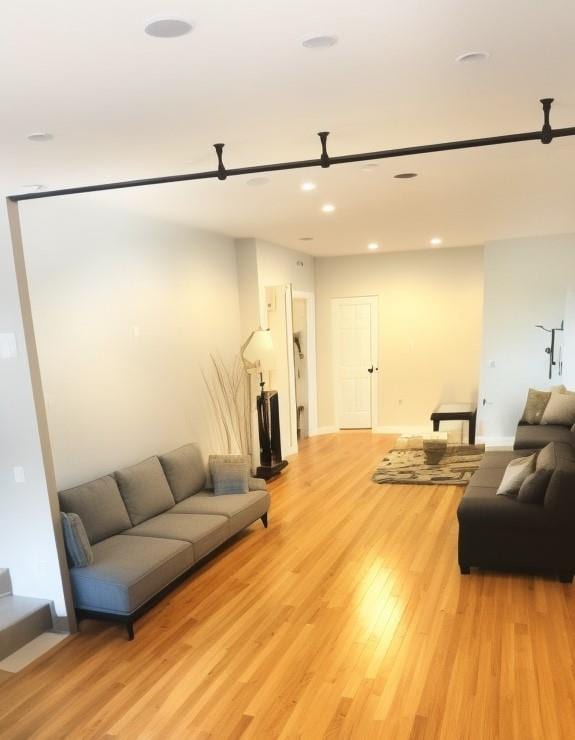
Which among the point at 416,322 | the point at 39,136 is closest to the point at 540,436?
the point at 416,322

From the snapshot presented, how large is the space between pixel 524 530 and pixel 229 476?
2454 mm

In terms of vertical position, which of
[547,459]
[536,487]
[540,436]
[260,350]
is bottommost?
[540,436]

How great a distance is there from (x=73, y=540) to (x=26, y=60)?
266 cm

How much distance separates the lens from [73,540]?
11.2ft

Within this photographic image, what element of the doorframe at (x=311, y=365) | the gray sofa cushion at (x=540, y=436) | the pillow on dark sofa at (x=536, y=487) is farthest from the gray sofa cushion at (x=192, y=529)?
the doorframe at (x=311, y=365)

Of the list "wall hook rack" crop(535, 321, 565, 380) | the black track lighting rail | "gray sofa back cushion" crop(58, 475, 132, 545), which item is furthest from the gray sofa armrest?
"wall hook rack" crop(535, 321, 565, 380)

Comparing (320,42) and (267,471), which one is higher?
(320,42)

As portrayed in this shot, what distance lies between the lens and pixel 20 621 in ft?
10.8

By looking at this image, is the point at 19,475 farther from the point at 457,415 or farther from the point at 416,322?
the point at 416,322

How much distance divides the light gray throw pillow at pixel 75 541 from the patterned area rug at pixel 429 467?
367 cm

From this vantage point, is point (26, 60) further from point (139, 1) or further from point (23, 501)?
point (23, 501)

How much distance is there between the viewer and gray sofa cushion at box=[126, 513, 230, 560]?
3.96m

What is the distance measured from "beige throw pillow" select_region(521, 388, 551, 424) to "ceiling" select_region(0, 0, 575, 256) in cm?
337

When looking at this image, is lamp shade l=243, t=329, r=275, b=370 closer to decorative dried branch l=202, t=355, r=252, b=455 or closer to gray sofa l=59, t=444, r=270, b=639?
decorative dried branch l=202, t=355, r=252, b=455
